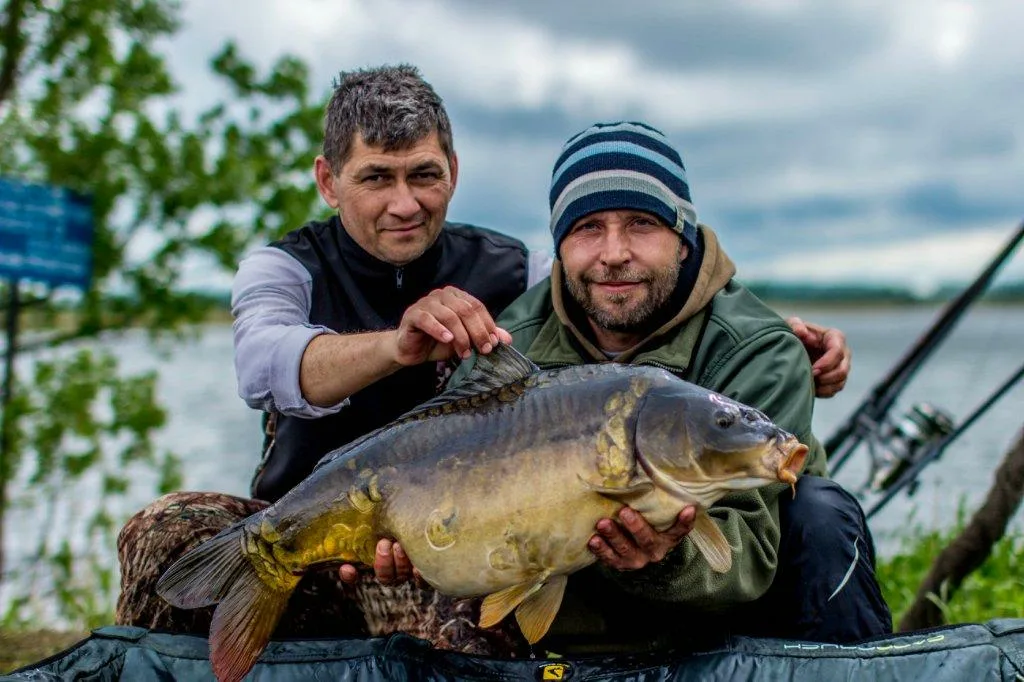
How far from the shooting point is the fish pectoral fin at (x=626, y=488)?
2146 millimetres

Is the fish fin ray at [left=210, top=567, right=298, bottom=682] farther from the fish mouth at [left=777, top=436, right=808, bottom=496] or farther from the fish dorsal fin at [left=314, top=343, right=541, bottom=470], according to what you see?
the fish mouth at [left=777, top=436, right=808, bottom=496]

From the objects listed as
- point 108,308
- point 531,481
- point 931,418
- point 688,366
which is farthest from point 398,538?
point 108,308

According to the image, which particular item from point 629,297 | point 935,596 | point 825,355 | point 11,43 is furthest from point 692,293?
point 11,43

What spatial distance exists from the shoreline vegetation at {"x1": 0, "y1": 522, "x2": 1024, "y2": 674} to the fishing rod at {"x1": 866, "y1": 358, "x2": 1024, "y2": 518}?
0.39 meters

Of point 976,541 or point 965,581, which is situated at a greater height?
point 976,541

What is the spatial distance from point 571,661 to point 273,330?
1.24 m

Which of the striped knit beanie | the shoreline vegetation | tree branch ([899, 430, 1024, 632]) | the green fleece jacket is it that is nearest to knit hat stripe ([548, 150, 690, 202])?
the striped knit beanie

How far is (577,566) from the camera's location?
229 centimetres

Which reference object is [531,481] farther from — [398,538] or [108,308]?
[108,308]

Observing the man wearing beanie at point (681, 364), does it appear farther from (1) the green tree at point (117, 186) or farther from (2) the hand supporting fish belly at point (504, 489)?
(1) the green tree at point (117, 186)

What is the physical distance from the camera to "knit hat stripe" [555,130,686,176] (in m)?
3.11

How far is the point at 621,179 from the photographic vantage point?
3.00 meters

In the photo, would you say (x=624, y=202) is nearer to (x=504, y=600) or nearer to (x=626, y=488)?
(x=626, y=488)

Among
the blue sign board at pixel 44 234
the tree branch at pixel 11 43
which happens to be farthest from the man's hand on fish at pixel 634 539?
the tree branch at pixel 11 43
